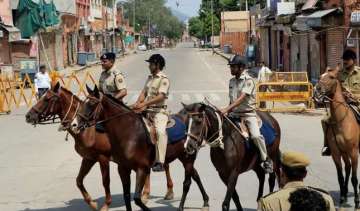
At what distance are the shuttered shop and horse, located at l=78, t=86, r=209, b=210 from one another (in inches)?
737

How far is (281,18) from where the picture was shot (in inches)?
1412

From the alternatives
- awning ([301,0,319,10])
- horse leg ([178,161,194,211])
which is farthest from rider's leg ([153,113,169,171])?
awning ([301,0,319,10])

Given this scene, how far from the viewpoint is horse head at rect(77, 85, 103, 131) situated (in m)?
9.03

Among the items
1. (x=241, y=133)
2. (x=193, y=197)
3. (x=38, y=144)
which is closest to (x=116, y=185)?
(x=193, y=197)

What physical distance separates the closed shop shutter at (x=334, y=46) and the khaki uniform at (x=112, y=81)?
1785 cm

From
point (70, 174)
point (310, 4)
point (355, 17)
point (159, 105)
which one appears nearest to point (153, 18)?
point (310, 4)

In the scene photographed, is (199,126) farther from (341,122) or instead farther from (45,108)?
(341,122)

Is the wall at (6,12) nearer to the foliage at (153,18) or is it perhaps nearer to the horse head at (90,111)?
the horse head at (90,111)

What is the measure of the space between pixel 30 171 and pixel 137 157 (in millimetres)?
5262

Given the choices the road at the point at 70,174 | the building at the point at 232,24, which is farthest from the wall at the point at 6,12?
the building at the point at 232,24

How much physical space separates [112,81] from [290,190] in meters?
5.94

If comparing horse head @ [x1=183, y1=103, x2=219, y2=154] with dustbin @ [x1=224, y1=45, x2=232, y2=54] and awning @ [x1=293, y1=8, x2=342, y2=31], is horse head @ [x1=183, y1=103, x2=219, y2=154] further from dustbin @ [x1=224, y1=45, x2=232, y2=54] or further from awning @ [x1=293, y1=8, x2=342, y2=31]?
dustbin @ [x1=224, y1=45, x2=232, y2=54]

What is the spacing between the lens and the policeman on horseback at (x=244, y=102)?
8781 mm

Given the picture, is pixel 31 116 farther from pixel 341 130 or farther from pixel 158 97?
pixel 341 130
